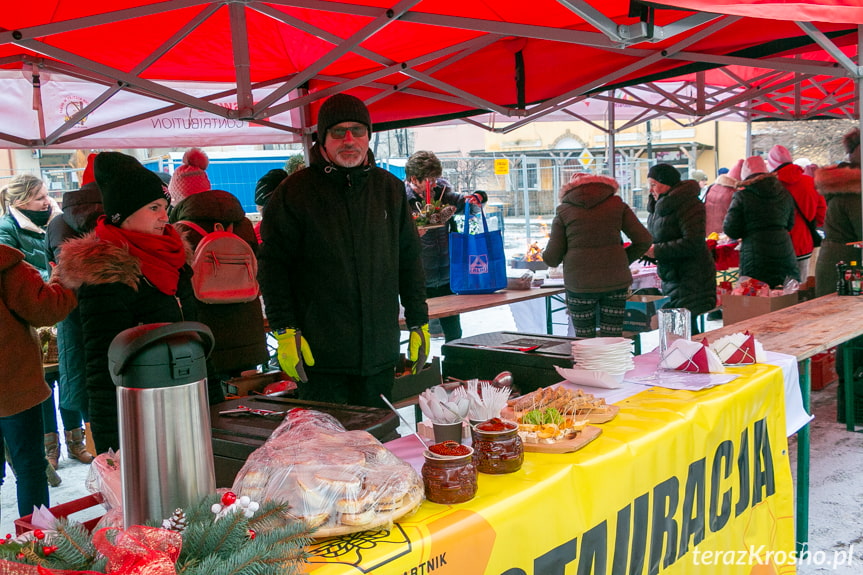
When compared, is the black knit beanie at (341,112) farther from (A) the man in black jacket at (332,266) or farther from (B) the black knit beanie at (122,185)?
(B) the black knit beanie at (122,185)

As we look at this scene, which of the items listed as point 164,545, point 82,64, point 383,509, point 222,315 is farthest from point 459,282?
point 164,545

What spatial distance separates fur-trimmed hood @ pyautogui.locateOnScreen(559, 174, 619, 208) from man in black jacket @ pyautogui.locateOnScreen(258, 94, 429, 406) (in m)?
2.55

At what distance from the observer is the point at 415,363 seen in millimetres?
3146

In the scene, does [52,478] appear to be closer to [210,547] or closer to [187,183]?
[187,183]

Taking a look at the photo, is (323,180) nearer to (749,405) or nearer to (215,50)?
(749,405)

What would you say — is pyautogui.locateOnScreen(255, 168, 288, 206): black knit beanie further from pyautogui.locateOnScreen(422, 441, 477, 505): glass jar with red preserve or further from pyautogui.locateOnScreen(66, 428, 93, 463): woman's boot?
pyautogui.locateOnScreen(422, 441, 477, 505): glass jar with red preserve

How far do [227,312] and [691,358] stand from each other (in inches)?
100

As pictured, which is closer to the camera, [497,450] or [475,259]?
[497,450]

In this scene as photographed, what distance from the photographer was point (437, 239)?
6.28m

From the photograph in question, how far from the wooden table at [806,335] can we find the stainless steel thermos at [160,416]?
99.8 inches

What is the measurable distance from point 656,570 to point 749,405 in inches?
30.1

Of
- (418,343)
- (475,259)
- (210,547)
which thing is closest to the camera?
(210,547)

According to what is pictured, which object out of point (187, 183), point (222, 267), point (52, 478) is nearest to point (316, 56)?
point (187, 183)

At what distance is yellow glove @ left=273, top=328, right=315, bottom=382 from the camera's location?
9.05ft
